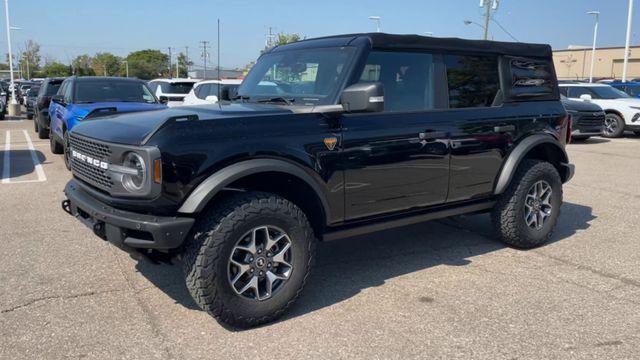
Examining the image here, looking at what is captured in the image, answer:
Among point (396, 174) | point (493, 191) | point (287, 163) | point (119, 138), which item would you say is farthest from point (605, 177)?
point (119, 138)

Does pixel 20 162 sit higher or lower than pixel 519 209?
lower

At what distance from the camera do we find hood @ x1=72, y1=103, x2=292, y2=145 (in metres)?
3.36

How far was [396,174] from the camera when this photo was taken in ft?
13.8

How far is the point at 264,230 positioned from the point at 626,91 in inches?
777

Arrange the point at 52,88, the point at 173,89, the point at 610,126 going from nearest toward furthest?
the point at 52,88 → the point at 173,89 → the point at 610,126

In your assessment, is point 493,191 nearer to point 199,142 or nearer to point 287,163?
point 287,163

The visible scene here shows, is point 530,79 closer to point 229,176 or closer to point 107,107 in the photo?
point 229,176

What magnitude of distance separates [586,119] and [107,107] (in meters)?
12.5

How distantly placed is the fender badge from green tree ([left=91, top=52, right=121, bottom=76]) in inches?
3729

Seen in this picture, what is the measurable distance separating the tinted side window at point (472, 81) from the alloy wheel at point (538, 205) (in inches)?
39.0

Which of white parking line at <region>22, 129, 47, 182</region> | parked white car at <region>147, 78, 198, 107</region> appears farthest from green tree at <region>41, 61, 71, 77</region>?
white parking line at <region>22, 129, 47, 182</region>

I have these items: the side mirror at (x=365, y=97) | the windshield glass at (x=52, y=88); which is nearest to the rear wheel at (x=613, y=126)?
the side mirror at (x=365, y=97)

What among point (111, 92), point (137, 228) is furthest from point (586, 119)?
point (137, 228)

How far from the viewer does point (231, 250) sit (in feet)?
11.3
